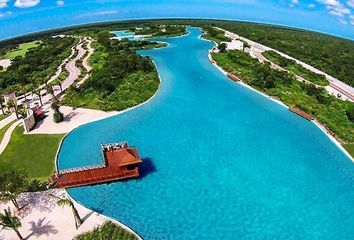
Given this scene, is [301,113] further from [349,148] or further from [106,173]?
[106,173]

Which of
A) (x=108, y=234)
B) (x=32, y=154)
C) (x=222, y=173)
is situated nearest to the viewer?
(x=108, y=234)

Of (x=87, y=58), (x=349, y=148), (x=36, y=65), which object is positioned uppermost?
(x=87, y=58)

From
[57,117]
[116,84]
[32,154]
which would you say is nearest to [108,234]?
[32,154]

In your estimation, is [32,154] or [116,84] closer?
[32,154]

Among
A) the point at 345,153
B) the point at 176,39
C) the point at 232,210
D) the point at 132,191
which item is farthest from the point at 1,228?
the point at 176,39

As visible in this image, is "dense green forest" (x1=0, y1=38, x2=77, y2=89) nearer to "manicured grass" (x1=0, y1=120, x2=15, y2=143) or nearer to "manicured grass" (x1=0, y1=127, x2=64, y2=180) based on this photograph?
"manicured grass" (x1=0, y1=120, x2=15, y2=143)

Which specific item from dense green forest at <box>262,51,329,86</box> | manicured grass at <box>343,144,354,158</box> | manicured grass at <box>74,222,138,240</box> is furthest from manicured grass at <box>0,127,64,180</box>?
dense green forest at <box>262,51,329,86</box>

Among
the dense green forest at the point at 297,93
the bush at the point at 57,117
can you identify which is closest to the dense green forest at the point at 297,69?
the dense green forest at the point at 297,93

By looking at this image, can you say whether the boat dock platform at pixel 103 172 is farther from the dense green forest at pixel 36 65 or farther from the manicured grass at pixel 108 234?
the dense green forest at pixel 36 65
